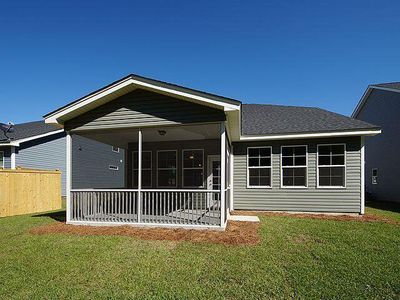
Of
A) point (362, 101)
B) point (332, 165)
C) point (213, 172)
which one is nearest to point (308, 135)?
point (332, 165)

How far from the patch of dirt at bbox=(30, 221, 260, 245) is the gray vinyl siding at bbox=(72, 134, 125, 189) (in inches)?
439

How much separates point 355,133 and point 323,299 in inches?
310

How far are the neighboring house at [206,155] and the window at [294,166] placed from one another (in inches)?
1.5

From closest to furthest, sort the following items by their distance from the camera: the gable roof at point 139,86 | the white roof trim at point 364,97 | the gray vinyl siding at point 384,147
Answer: the gable roof at point 139,86
the gray vinyl siding at point 384,147
the white roof trim at point 364,97

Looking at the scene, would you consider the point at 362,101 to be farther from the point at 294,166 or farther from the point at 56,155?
the point at 56,155

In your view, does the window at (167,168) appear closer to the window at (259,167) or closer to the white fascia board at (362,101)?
the window at (259,167)

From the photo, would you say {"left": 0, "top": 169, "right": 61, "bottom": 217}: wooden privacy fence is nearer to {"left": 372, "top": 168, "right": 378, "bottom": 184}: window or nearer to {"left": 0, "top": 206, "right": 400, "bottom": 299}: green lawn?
{"left": 0, "top": 206, "right": 400, "bottom": 299}: green lawn

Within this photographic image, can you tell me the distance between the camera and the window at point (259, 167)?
35.0ft

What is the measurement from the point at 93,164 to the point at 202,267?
57.4 ft

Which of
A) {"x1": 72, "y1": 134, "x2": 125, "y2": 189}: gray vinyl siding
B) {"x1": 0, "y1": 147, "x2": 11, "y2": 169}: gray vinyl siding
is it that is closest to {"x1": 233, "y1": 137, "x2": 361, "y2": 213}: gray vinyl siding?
{"x1": 72, "y1": 134, "x2": 125, "y2": 189}: gray vinyl siding

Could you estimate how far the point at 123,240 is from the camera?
6086 mm

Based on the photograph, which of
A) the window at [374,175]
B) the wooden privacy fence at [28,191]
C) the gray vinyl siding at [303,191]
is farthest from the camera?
the window at [374,175]

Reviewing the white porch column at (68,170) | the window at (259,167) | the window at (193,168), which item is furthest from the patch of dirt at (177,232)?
the window at (193,168)

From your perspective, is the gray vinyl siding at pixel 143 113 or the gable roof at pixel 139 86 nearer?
the gable roof at pixel 139 86
